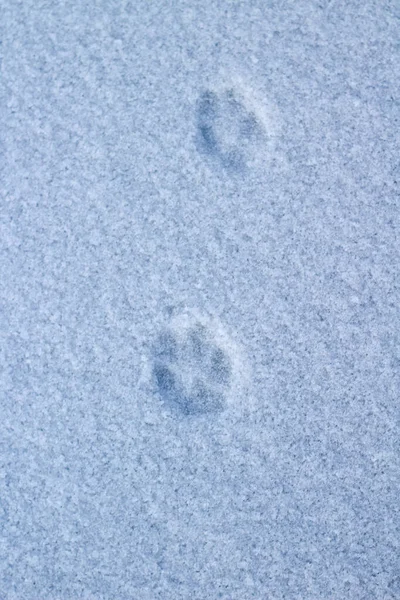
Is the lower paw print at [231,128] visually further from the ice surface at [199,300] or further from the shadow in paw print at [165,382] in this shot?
the shadow in paw print at [165,382]

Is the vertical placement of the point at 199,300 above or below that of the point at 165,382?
above

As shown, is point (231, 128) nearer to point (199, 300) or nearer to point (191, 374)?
point (199, 300)

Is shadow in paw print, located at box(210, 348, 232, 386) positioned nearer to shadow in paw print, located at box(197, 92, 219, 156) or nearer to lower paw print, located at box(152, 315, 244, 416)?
lower paw print, located at box(152, 315, 244, 416)

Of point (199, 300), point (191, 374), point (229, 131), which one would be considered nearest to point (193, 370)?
point (191, 374)

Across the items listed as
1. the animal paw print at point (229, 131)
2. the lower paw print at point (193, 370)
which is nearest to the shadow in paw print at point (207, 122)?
the animal paw print at point (229, 131)

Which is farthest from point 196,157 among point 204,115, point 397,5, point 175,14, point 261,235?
point 397,5

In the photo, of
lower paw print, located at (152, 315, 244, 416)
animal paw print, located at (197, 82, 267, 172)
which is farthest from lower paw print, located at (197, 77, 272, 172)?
lower paw print, located at (152, 315, 244, 416)

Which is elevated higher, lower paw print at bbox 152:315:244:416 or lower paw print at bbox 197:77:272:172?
lower paw print at bbox 197:77:272:172

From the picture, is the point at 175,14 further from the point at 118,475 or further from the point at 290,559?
the point at 290,559
